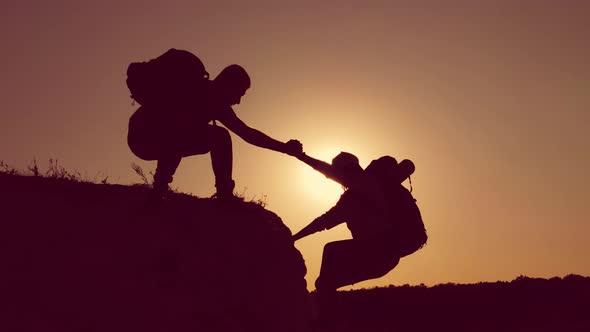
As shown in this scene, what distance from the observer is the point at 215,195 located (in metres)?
8.62

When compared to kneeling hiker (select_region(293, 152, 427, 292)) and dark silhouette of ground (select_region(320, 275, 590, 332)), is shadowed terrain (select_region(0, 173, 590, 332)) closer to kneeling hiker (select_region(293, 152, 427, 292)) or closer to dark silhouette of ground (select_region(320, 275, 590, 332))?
kneeling hiker (select_region(293, 152, 427, 292))

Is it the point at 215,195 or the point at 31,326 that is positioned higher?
the point at 215,195

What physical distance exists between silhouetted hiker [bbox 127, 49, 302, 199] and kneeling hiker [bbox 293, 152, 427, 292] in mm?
1120

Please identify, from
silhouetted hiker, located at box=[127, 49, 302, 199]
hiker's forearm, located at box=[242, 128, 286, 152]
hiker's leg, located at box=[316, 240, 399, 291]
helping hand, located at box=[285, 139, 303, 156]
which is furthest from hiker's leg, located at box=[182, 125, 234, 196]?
hiker's leg, located at box=[316, 240, 399, 291]

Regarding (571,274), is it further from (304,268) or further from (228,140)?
(228,140)

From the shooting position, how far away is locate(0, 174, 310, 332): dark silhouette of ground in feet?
20.5

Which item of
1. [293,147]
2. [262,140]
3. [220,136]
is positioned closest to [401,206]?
[293,147]

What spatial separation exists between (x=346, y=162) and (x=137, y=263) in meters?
2.60

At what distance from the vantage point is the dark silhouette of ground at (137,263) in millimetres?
6238

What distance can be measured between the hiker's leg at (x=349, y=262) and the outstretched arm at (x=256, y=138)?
1.13m

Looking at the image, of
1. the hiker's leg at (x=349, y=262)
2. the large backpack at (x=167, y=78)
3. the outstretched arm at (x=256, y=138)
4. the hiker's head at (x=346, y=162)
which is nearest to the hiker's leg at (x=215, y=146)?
the outstretched arm at (x=256, y=138)

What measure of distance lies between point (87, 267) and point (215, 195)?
2.33 meters

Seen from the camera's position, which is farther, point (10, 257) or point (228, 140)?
point (228, 140)

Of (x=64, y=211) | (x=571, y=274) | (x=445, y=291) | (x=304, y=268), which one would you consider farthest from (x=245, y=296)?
(x=571, y=274)
